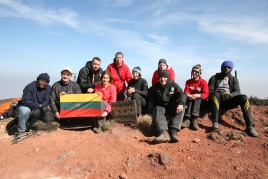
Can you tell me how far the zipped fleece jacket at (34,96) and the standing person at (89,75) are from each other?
122cm

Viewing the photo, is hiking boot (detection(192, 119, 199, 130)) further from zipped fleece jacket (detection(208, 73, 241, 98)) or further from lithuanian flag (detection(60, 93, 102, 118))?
lithuanian flag (detection(60, 93, 102, 118))

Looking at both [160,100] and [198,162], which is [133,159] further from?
[160,100]

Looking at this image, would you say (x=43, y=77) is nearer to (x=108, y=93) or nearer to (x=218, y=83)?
(x=108, y=93)

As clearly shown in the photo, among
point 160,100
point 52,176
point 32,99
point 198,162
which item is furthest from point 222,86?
point 32,99

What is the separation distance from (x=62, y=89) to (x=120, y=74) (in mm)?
2255

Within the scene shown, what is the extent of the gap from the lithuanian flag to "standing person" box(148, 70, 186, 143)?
1.70 m

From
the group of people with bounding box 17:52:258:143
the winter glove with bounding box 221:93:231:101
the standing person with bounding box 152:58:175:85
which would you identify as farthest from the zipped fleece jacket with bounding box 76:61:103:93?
the winter glove with bounding box 221:93:231:101

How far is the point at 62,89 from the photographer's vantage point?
773cm

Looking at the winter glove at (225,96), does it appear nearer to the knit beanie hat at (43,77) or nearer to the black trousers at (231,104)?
the black trousers at (231,104)

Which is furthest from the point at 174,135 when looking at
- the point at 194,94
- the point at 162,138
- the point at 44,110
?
the point at 44,110

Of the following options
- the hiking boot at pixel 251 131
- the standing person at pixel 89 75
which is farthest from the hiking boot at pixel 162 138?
the standing person at pixel 89 75

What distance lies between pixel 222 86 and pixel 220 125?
4.08ft

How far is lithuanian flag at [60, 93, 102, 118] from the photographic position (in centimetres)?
736

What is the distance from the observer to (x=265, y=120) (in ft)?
24.4
